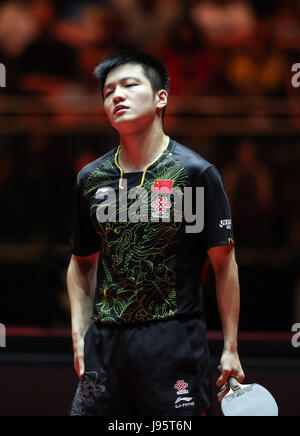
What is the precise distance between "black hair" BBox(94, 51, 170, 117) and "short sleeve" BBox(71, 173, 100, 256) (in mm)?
420

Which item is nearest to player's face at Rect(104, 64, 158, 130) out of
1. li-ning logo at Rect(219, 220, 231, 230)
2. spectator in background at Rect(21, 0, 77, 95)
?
li-ning logo at Rect(219, 220, 231, 230)

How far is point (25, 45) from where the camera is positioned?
6996mm

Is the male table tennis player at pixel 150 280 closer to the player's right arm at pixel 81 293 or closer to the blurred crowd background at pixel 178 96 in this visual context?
the player's right arm at pixel 81 293

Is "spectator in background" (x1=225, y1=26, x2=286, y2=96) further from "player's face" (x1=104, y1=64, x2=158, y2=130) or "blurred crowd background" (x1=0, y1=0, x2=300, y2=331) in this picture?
"player's face" (x1=104, y1=64, x2=158, y2=130)

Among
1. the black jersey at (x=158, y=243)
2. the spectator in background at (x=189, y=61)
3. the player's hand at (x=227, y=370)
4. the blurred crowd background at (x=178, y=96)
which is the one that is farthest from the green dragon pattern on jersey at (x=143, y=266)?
the spectator in background at (x=189, y=61)

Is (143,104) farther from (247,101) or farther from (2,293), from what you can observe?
(247,101)

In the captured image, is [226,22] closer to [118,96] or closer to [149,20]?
[149,20]

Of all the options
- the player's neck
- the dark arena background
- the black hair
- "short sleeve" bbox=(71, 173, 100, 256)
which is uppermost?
the dark arena background

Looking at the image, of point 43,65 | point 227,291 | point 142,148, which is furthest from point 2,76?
point 227,291

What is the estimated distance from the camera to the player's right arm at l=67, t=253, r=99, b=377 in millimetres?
2389

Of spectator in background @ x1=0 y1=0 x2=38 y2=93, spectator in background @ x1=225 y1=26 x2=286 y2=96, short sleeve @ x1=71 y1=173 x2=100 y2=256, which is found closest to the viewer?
short sleeve @ x1=71 y1=173 x2=100 y2=256

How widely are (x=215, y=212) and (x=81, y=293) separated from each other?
616 millimetres
